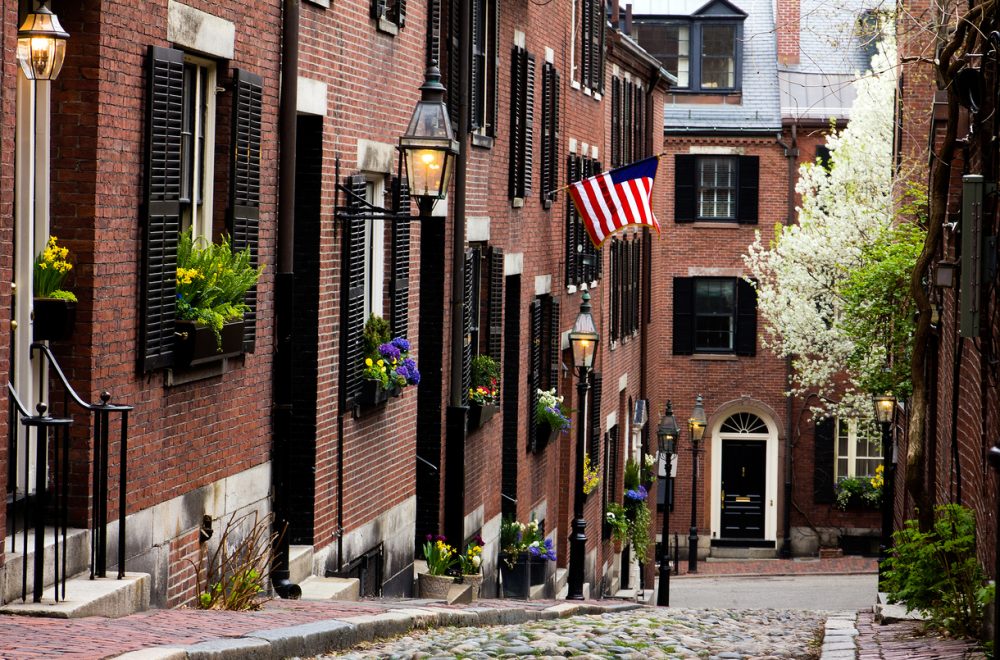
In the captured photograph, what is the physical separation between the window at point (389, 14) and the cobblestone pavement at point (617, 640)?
17.5 ft

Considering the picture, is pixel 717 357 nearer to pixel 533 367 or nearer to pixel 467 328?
pixel 533 367

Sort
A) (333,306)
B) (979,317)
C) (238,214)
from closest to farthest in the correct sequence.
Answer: (238,214) → (979,317) → (333,306)

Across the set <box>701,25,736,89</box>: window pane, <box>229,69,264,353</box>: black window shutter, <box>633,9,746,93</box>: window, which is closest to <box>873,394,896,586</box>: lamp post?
<box>229,69,264,353</box>: black window shutter

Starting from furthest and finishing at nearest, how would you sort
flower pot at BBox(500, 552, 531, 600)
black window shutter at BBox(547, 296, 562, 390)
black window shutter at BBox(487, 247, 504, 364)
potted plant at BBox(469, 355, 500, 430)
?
1. black window shutter at BBox(547, 296, 562, 390)
2. flower pot at BBox(500, 552, 531, 600)
3. black window shutter at BBox(487, 247, 504, 364)
4. potted plant at BBox(469, 355, 500, 430)

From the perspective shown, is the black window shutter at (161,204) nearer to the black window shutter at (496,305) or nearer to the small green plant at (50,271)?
the small green plant at (50,271)

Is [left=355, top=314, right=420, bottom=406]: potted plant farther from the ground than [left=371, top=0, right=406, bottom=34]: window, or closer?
closer

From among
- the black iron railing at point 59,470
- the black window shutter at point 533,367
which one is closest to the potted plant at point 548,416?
the black window shutter at point 533,367

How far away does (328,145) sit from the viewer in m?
12.0

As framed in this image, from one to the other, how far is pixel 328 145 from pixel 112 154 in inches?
152

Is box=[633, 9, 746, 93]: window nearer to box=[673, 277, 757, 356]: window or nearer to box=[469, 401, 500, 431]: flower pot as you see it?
box=[673, 277, 757, 356]: window

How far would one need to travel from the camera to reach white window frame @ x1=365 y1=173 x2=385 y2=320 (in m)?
13.6

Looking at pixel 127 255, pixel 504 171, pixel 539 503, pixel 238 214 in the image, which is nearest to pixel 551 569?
pixel 539 503

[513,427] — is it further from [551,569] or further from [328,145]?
[328,145]

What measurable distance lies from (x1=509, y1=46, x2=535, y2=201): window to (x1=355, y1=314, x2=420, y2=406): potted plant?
22.7 ft
